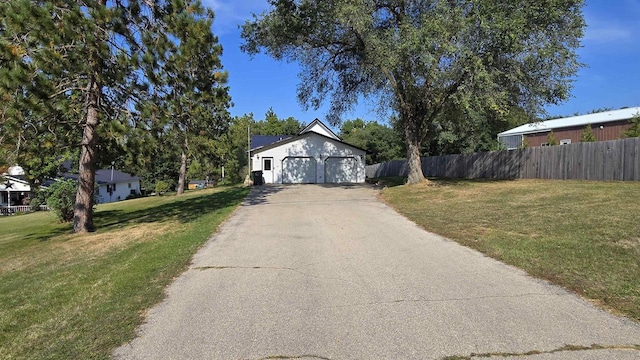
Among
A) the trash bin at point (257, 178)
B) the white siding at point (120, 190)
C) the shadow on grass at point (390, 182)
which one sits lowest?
the white siding at point (120, 190)

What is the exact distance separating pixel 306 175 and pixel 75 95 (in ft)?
63.6

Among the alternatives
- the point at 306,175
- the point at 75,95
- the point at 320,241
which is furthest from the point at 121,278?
the point at 306,175

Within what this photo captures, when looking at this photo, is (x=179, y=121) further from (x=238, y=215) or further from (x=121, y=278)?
(x=121, y=278)

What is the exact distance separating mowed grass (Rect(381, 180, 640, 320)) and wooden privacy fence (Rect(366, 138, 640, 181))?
128 centimetres

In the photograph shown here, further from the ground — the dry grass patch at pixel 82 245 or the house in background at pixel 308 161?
the house in background at pixel 308 161

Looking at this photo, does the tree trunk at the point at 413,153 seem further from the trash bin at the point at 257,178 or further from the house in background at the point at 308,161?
the trash bin at the point at 257,178

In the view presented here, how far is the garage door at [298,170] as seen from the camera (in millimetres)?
31125

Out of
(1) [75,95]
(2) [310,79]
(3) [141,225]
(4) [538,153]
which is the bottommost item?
(3) [141,225]

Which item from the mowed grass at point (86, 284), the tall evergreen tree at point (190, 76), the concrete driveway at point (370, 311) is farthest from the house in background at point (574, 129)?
the mowed grass at point (86, 284)

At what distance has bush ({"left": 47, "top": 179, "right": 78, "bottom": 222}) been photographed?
17.3 m

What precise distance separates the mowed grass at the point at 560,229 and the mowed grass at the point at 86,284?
5.53 m

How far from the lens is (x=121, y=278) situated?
6.79 m

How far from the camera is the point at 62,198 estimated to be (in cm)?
1734

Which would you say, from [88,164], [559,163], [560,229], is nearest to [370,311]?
[560,229]
